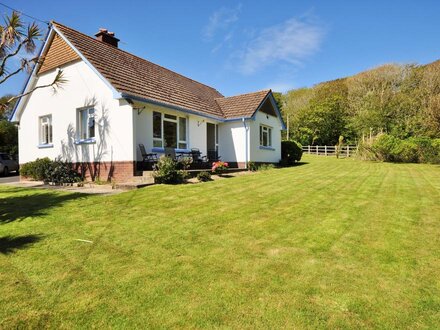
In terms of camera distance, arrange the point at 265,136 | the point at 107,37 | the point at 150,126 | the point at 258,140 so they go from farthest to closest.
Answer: the point at 265,136 → the point at 258,140 → the point at 107,37 → the point at 150,126

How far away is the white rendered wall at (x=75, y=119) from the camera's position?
1230 cm

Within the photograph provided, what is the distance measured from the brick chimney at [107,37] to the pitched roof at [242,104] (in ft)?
25.3

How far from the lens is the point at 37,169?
1412cm

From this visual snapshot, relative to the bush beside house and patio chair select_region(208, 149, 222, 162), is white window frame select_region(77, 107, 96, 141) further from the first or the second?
the bush beside house

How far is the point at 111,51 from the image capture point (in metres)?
15.7

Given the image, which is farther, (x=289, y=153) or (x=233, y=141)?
(x=289, y=153)

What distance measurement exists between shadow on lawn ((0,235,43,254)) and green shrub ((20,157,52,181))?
928 centimetres

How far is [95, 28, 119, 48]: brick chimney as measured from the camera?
16.7 meters

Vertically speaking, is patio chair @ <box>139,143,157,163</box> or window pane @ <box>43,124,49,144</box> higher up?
window pane @ <box>43,124,49,144</box>

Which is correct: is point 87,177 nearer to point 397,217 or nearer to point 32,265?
point 32,265

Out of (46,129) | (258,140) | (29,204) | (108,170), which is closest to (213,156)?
(258,140)

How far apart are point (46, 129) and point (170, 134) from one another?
703 cm

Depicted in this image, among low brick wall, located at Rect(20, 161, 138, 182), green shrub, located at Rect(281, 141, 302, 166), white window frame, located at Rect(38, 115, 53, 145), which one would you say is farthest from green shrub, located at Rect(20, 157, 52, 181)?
green shrub, located at Rect(281, 141, 302, 166)

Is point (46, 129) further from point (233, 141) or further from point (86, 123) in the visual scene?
point (233, 141)
